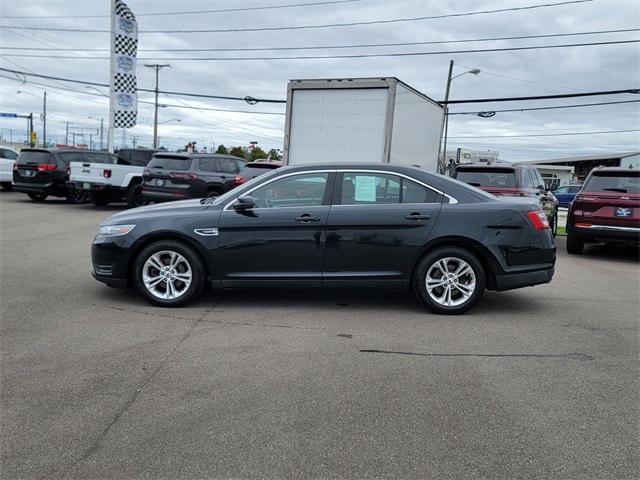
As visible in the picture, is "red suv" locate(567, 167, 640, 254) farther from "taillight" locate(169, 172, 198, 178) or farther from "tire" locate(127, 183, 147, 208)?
"tire" locate(127, 183, 147, 208)

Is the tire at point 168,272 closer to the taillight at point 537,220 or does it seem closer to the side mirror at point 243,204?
the side mirror at point 243,204

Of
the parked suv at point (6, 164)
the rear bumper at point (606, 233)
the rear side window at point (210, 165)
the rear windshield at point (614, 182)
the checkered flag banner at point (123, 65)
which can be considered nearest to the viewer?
the rear bumper at point (606, 233)

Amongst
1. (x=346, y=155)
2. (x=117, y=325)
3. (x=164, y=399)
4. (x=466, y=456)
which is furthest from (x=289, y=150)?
(x=466, y=456)

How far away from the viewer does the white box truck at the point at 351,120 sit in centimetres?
1105

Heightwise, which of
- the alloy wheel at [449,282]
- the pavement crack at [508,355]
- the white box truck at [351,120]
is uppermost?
the white box truck at [351,120]

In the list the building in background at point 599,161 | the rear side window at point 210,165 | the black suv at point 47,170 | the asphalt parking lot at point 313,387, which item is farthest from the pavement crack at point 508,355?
the building in background at point 599,161

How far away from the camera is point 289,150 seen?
468 inches

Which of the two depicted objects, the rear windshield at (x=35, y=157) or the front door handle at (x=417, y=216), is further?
the rear windshield at (x=35, y=157)

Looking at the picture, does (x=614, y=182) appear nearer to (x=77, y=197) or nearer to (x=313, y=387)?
(x=313, y=387)

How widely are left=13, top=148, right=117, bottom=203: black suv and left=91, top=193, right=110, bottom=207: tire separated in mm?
397

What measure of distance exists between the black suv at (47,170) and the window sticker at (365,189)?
14018 mm

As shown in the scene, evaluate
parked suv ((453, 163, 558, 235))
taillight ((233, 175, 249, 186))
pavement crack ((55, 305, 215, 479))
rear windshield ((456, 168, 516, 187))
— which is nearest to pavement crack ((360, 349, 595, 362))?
pavement crack ((55, 305, 215, 479))

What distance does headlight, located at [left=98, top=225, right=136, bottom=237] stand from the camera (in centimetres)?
600

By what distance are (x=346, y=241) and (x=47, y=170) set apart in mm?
15081
